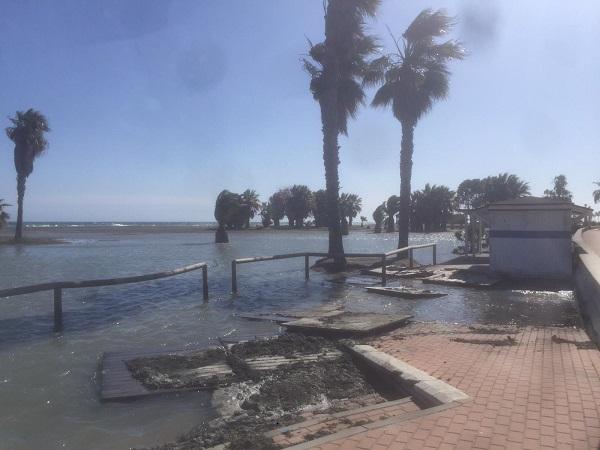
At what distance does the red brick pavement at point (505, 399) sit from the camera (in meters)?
4.16

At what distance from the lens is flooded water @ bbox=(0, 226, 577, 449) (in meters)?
5.89

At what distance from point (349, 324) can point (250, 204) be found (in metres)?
89.3

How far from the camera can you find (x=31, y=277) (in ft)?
72.2

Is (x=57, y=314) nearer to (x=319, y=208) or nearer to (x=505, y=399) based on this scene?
(x=505, y=399)

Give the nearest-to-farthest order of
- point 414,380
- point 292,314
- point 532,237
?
point 414,380, point 292,314, point 532,237

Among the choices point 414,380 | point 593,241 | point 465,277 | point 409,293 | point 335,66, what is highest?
point 335,66

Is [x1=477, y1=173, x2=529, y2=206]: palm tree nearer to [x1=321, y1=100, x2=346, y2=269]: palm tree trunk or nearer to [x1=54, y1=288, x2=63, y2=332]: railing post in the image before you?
[x1=321, y1=100, x2=346, y2=269]: palm tree trunk

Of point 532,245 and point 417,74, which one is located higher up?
point 417,74

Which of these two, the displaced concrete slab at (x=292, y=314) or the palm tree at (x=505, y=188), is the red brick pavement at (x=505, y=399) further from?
the palm tree at (x=505, y=188)

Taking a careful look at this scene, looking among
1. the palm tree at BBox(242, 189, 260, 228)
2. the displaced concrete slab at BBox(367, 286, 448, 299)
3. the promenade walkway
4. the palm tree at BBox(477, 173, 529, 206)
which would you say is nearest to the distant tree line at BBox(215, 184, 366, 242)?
the palm tree at BBox(242, 189, 260, 228)

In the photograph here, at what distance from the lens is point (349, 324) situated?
32.4 ft

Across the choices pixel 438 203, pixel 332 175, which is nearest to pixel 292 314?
pixel 332 175

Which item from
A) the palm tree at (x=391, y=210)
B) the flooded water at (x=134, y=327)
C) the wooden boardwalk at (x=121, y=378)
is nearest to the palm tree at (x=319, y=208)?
the palm tree at (x=391, y=210)

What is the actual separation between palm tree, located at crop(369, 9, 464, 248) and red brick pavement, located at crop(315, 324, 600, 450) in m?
19.0
